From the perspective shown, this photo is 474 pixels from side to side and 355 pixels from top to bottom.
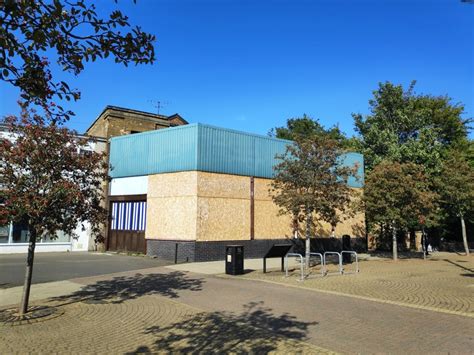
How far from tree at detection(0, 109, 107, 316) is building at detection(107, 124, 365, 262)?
1073cm

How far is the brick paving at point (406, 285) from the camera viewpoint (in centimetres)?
935

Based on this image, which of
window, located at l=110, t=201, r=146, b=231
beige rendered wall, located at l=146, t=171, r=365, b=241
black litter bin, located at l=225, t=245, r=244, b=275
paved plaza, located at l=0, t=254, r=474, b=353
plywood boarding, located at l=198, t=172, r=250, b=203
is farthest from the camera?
window, located at l=110, t=201, r=146, b=231

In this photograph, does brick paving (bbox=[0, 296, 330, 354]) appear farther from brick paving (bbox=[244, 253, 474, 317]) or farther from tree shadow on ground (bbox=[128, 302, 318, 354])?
brick paving (bbox=[244, 253, 474, 317])

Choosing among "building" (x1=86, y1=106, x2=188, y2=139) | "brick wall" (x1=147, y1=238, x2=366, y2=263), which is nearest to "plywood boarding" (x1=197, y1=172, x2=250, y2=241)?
"brick wall" (x1=147, y1=238, x2=366, y2=263)

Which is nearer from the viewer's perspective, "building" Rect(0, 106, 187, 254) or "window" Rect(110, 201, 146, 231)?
"window" Rect(110, 201, 146, 231)

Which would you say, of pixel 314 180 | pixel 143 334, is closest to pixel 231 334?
pixel 143 334

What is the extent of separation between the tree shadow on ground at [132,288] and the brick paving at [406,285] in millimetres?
2583

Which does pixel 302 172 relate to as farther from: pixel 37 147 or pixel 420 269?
pixel 37 147

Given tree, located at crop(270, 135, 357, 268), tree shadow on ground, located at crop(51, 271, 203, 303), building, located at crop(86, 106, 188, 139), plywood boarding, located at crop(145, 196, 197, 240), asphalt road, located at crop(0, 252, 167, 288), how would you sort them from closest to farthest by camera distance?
1. tree shadow on ground, located at crop(51, 271, 203, 303)
2. asphalt road, located at crop(0, 252, 167, 288)
3. tree, located at crop(270, 135, 357, 268)
4. plywood boarding, located at crop(145, 196, 197, 240)
5. building, located at crop(86, 106, 188, 139)

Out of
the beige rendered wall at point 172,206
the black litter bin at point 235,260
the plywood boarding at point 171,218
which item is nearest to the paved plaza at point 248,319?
the black litter bin at point 235,260

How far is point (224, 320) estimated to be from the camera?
776 cm

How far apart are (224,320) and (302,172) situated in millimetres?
8731

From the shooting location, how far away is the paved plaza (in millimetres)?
6227

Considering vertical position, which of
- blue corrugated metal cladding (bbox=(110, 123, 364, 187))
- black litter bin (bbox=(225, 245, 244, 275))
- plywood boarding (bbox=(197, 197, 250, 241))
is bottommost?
black litter bin (bbox=(225, 245, 244, 275))
